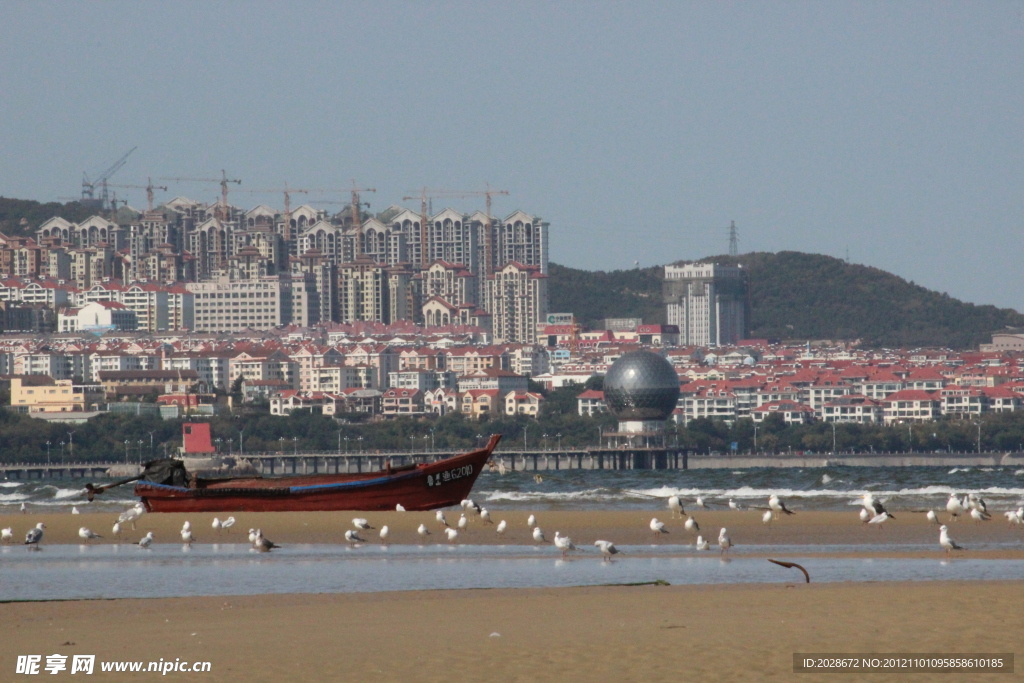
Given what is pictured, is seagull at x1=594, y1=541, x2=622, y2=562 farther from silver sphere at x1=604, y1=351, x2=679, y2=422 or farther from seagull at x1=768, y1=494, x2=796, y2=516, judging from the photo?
silver sphere at x1=604, y1=351, x2=679, y2=422

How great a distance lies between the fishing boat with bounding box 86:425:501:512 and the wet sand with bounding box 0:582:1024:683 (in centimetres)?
1426

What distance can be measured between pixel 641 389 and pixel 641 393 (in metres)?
0.25

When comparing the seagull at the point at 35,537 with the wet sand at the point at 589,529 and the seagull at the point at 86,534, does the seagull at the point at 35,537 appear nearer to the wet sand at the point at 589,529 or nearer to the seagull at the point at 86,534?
the seagull at the point at 86,534

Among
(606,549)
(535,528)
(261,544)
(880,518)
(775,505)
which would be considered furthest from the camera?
(775,505)

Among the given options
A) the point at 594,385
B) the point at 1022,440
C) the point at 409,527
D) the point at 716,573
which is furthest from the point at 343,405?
the point at 716,573

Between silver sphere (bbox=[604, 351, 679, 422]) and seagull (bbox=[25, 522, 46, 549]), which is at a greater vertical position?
silver sphere (bbox=[604, 351, 679, 422])

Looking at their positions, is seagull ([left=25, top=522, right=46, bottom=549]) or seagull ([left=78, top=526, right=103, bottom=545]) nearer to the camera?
seagull ([left=25, top=522, right=46, bottom=549])

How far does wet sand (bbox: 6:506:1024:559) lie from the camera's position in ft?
69.4

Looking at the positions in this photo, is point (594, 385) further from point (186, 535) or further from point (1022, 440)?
point (186, 535)

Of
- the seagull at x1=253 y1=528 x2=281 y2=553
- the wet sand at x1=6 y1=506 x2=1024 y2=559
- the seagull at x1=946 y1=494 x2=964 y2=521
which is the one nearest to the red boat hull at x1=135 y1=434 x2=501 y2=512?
the wet sand at x1=6 y1=506 x2=1024 y2=559

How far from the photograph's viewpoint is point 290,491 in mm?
28953

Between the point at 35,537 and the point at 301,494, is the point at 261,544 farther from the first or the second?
the point at 301,494

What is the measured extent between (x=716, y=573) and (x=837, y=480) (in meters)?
37.5

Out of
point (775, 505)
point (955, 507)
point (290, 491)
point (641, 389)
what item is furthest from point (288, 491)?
point (641, 389)
